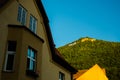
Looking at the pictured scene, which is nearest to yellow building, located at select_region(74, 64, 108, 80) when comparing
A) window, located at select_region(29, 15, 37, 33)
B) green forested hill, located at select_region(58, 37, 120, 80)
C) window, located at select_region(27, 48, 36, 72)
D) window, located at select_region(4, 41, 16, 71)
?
green forested hill, located at select_region(58, 37, 120, 80)

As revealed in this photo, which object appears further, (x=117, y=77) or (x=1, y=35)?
(x=117, y=77)

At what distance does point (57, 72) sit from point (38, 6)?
19.3 ft

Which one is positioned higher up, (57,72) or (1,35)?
(1,35)

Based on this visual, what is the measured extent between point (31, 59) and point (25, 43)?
54.1 inches

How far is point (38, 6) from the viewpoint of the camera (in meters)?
19.7

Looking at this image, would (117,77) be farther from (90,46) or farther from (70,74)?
(90,46)

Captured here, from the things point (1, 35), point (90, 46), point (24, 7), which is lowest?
point (1, 35)

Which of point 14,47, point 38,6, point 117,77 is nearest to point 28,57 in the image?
point 14,47

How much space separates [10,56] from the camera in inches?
603

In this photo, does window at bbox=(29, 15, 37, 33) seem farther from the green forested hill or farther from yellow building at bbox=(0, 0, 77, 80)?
Answer: the green forested hill

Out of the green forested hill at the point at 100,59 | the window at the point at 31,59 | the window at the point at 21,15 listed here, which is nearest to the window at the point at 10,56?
the window at the point at 31,59

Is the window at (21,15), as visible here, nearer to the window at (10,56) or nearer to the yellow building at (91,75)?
the window at (10,56)

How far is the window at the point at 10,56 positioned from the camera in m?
15.0

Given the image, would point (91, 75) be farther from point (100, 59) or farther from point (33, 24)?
point (100, 59)
